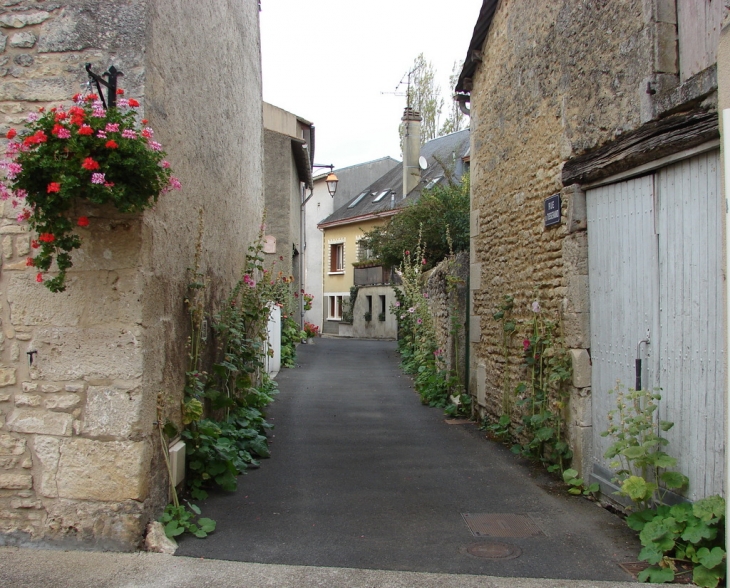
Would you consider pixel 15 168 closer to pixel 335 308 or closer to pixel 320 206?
pixel 335 308

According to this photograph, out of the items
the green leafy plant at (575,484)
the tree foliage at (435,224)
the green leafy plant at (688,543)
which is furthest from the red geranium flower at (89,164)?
the tree foliage at (435,224)

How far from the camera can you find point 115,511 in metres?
3.59

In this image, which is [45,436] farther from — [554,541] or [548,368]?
[548,368]

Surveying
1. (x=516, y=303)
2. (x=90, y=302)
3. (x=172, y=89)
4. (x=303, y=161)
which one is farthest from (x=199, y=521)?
(x=303, y=161)

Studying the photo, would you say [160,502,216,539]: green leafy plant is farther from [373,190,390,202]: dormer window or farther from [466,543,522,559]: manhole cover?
[373,190,390,202]: dormer window

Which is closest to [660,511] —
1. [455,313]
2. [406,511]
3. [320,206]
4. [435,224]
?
[406,511]

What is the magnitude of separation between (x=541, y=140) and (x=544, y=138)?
0.21 feet

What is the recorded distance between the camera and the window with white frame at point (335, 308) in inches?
1179

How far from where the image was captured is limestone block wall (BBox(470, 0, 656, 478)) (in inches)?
172

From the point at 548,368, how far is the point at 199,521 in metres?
3.02

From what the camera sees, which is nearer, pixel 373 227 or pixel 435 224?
pixel 435 224

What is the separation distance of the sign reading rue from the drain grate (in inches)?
91.7

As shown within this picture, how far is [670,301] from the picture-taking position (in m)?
3.86

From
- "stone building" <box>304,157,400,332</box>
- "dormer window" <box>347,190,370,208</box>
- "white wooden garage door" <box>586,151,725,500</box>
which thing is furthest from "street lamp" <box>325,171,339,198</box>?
"white wooden garage door" <box>586,151,725,500</box>
